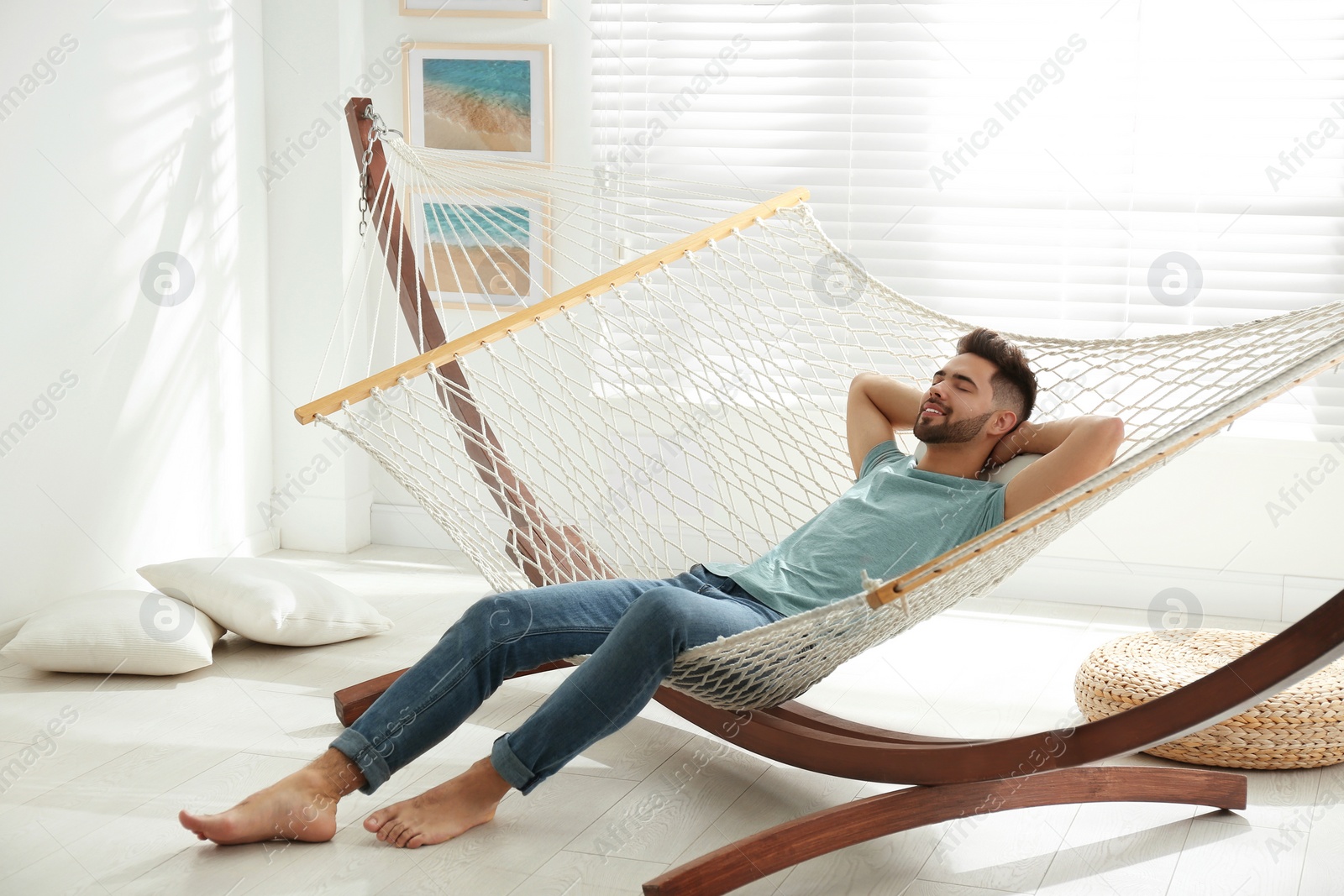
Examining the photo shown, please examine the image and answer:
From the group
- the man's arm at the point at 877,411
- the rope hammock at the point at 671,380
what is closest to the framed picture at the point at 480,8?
the rope hammock at the point at 671,380

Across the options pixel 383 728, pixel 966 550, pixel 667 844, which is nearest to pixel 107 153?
pixel 383 728

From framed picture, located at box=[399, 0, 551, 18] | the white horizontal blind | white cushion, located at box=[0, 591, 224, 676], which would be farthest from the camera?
framed picture, located at box=[399, 0, 551, 18]

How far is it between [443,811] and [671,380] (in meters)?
1.72

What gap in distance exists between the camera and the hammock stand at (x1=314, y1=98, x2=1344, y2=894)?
1.28 m

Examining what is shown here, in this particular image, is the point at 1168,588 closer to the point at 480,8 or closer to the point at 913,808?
the point at 913,808

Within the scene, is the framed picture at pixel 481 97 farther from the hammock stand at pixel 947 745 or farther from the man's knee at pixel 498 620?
the man's knee at pixel 498 620

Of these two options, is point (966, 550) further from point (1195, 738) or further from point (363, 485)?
point (363, 485)

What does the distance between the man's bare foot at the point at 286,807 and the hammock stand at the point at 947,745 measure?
0.42m

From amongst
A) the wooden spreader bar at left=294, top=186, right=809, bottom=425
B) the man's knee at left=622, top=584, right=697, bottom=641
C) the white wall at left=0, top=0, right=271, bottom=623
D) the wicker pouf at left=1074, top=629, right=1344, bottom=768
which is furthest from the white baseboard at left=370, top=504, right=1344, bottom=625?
the man's knee at left=622, top=584, right=697, bottom=641

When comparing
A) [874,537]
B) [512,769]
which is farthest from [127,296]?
[874,537]

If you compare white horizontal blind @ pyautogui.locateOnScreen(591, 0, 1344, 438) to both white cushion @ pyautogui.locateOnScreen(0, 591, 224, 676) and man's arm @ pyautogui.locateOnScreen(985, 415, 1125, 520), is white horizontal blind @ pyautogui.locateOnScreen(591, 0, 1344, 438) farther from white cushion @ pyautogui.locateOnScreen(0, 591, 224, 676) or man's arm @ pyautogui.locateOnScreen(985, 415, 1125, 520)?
white cushion @ pyautogui.locateOnScreen(0, 591, 224, 676)

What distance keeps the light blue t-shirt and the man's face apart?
0.22 feet

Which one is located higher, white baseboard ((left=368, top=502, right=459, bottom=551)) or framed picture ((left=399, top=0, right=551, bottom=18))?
framed picture ((left=399, top=0, right=551, bottom=18))

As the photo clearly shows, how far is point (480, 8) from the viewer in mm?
3137
